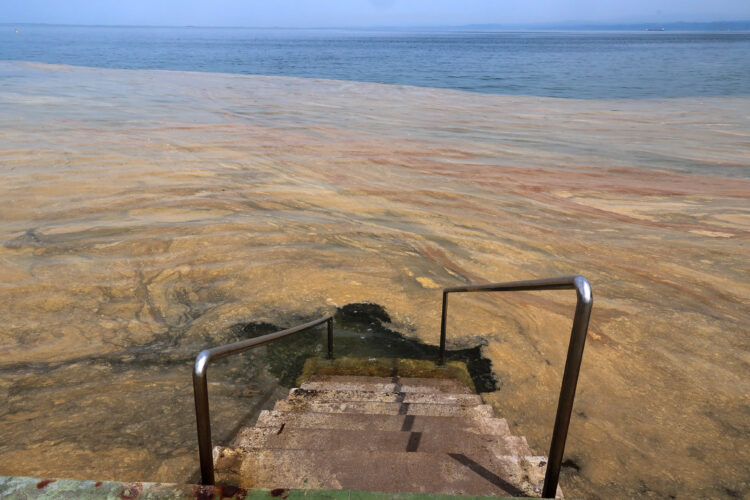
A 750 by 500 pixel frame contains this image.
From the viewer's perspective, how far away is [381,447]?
8.32 feet

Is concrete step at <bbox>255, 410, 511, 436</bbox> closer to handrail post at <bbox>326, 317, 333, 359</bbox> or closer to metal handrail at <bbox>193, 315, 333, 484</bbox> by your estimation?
metal handrail at <bbox>193, 315, 333, 484</bbox>

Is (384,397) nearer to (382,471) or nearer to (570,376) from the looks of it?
(382,471)

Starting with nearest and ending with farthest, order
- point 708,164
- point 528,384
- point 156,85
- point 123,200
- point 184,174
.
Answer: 1. point 528,384
2. point 123,200
3. point 184,174
4. point 708,164
5. point 156,85

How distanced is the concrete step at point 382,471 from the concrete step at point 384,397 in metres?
1.06

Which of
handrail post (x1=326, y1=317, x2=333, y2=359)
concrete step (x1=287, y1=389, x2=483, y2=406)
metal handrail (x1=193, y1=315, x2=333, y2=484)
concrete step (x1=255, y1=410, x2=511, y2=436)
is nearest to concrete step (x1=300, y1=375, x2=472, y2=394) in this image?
concrete step (x1=287, y1=389, x2=483, y2=406)

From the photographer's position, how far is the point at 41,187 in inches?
331

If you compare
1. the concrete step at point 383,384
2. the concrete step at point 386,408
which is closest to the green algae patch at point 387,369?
the concrete step at point 383,384

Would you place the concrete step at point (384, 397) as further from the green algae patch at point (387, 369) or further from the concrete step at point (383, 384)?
the green algae patch at point (387, 369)

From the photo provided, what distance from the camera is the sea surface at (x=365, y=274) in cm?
329

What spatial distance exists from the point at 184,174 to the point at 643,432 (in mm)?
8217

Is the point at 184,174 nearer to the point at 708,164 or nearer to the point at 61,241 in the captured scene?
the point at 61,241

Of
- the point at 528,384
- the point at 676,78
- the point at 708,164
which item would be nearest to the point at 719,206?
the point at 708,164

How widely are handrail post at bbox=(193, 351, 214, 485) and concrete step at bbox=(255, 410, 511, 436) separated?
3.12 feet

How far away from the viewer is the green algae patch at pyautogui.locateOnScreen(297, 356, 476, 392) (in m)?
4.11
